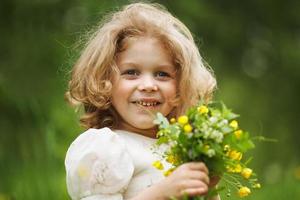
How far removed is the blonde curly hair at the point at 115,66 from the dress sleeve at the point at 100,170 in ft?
1.09

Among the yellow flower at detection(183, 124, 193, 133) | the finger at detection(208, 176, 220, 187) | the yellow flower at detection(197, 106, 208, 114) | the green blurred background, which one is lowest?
the green blurred background

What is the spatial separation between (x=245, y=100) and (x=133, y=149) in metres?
7.03

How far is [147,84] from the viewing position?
3365mm

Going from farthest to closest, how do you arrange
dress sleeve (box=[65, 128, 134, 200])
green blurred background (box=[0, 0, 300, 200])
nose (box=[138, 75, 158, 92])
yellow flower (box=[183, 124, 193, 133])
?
green blurred background (box=[0, 0, 300, 200]) → nose (box=[138, 75, 158, 92]) → dress sleeve (box=[65, 128, 134, 200]) → yellow flower (box=[183, 124, 193, 133])

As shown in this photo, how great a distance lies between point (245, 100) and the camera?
33.6ft

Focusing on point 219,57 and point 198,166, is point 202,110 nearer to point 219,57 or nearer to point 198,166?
point 198,166

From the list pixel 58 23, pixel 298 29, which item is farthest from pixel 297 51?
A: pixel 58 23

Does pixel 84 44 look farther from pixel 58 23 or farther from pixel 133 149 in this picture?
pixel 58 23

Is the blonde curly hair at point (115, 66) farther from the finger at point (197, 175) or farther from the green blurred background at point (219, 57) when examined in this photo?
the green blurred background at point (219, 57)

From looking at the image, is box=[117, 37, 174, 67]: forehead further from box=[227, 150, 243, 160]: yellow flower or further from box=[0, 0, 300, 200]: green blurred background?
box=[0, 0, 300, 200]: green blurred background

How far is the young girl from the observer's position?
315 centimetres

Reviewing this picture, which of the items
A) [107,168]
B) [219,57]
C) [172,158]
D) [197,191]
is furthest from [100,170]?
[219,57]

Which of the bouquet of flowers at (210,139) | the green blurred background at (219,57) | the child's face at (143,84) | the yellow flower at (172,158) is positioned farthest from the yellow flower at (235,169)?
the green blurred background at (219,57)

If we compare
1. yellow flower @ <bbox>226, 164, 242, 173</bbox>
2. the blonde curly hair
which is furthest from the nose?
yellow flower @ <bbox>226, 164, 242, 173</bbox>
